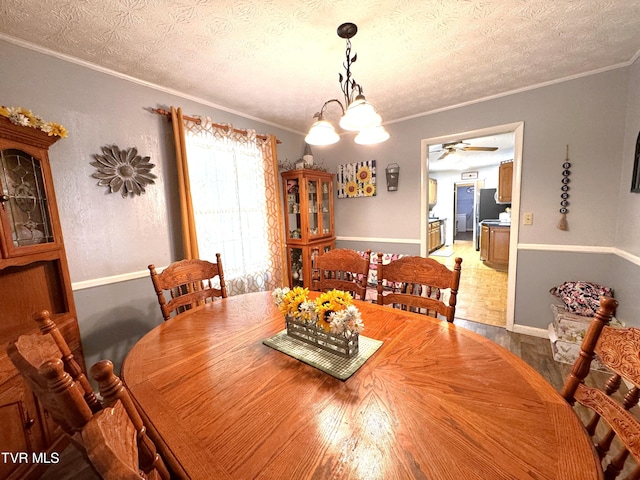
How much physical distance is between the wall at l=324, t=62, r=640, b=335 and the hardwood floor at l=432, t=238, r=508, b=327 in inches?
15.8

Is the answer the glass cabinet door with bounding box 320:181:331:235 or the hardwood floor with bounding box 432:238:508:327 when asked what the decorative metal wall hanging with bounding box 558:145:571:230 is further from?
the glass cabinet door with bounding box 320:181:331:235

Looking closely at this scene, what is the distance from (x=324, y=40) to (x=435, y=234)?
19.7 feet

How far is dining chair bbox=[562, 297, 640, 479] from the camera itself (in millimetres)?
651

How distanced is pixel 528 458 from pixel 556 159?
2.77m

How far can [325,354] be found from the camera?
1.01 meters

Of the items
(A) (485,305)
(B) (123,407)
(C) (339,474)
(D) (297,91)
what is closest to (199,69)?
(D) (297,91)

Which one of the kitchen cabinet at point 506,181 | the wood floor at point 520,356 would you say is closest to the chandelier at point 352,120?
the wood floor at point 520,356

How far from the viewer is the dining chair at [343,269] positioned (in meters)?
1.72

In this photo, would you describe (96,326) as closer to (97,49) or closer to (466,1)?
(97,49)

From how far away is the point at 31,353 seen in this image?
0.63 m

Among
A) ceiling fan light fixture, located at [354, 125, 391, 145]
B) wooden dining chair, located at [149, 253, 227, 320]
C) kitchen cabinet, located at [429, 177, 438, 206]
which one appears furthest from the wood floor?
kitchen cabinet, located at [429, 177, 438, 206]

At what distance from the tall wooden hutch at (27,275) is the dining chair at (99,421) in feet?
3.68

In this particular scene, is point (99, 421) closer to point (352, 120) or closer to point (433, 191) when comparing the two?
point (352, 120)

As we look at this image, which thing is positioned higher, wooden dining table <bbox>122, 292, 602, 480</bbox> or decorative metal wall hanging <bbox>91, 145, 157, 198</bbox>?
decorative metal wall hanging <bbox>91, 145, 157, 198</bbox>
